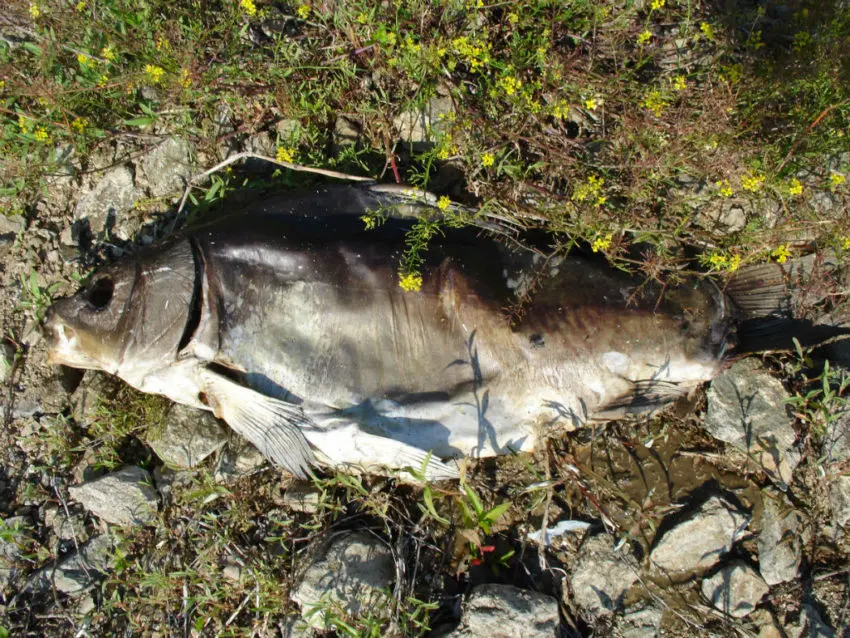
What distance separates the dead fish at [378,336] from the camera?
356 cm

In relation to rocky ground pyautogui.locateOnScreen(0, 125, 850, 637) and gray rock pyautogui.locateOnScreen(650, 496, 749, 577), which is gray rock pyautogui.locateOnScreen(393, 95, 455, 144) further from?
gray rock pyautogui.locateOnScreen(650, 496, 749, 577)

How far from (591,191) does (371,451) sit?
218cm

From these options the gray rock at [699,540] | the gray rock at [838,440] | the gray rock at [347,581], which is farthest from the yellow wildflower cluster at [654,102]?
the gray rock at [347,581]

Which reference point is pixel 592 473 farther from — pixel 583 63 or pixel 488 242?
pixel 583 63

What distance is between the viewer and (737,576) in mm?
3600

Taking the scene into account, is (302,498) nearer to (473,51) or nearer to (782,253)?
(473,51)

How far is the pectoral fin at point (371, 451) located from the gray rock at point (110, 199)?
7.31 feet

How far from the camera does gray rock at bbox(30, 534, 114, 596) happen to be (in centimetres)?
389

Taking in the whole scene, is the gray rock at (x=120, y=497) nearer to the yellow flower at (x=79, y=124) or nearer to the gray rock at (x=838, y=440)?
the yellow flower at (x=79, y=124)

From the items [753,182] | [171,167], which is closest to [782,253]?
[753,182]

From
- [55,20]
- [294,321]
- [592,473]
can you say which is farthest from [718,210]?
[55,20]

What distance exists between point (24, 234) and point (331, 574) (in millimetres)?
3268

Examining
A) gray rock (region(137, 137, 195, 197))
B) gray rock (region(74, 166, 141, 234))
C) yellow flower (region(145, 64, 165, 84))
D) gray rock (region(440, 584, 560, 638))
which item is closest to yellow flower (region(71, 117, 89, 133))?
gray rock (region(74, 166, 141, 234))

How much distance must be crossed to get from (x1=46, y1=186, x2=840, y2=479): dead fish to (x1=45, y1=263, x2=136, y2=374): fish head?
12mm
